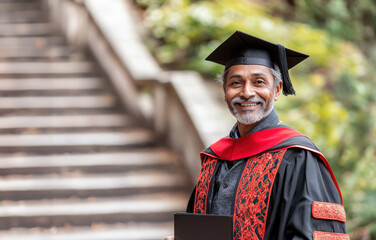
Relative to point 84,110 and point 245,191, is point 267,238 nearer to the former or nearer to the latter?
point 245,191

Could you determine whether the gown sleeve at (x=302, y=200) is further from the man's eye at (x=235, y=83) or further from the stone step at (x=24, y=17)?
the stone step at (x=24, y=17)

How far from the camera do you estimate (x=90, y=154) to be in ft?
25.7

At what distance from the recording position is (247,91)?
8.77 ft

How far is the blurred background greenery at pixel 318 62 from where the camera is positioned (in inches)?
306

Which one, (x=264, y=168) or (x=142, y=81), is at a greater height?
(x=142, y=81)

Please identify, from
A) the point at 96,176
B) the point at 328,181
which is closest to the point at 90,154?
the point at 96,176

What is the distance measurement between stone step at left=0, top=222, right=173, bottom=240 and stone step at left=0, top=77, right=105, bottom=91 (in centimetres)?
325

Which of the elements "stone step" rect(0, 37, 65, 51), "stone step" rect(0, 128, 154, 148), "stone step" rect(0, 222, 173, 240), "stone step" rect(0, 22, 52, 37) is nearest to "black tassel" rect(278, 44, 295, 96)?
"stone step" rect(0, 222, 173, 240)

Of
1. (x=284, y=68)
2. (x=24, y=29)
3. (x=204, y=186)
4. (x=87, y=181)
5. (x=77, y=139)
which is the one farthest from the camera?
(x=24, y=29)

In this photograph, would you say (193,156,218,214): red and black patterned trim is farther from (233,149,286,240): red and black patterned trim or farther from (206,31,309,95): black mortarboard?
(206,31,309,95): black mortarboard

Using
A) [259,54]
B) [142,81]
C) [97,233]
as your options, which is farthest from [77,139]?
[259,54]

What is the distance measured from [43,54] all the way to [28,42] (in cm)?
60

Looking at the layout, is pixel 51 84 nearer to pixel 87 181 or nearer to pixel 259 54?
pixel 87 181

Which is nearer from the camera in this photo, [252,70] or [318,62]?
[252,70]
